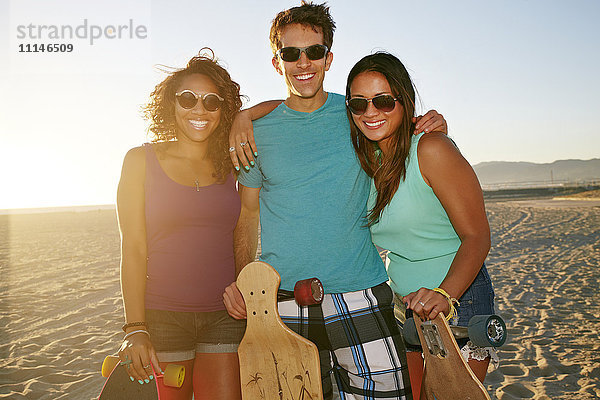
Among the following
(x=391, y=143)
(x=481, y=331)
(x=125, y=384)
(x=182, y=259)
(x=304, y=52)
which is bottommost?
(x=125, y=384)

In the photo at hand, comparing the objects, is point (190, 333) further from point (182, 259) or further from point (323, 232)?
point (323, 232)

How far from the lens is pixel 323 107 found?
8.71ft

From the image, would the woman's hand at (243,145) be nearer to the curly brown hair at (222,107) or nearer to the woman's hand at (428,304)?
the curly brown hair at (222,107)

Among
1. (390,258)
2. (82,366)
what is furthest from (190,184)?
(82,366)

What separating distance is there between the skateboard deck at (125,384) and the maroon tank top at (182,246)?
343 millimetres

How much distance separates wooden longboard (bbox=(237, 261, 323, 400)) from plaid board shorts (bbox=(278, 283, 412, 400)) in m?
0.12

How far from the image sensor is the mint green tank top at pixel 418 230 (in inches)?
88.6

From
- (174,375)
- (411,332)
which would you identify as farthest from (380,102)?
(174,375)

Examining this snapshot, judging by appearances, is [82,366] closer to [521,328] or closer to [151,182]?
[151,182]

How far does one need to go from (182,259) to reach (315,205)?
0.84 m

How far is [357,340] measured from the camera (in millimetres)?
2283

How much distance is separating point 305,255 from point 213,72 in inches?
54.4

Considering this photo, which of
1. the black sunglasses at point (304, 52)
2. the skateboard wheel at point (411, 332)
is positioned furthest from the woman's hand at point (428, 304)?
the black sunglasses at point (304, 52)

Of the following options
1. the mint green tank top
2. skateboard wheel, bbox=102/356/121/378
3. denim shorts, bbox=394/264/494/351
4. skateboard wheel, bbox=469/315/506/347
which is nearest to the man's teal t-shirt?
the mint green tank top
